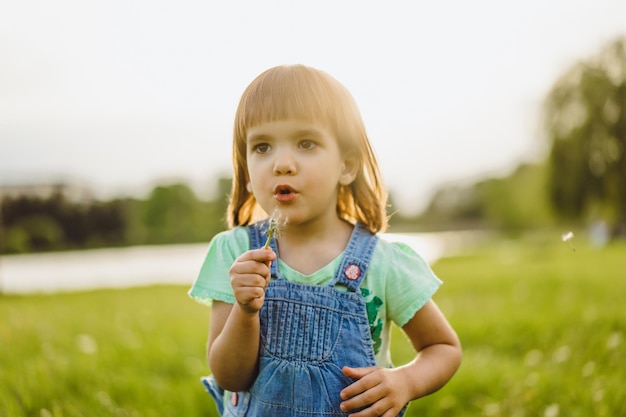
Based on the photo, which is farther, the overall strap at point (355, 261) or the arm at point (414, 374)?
the overall strap at point (355, 261)

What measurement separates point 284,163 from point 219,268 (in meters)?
0.44

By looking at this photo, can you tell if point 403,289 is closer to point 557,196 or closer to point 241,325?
point 241,325

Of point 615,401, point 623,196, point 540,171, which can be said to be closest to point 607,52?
point 623,196

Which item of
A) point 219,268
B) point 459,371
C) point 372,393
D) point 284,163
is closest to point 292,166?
point 284,163

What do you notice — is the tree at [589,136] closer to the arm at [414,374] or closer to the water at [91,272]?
the water at [91,272]

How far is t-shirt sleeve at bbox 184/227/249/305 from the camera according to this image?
1.93 meters

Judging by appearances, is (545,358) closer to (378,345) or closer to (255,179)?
(378,345)

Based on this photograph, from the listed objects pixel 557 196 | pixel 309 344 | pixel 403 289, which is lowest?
pixel 557 196

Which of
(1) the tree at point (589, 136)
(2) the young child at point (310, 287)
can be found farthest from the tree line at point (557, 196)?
(2) the young child at point (310, 287)

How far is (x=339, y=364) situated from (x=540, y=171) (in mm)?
18626

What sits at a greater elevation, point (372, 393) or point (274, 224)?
point (274, 224)

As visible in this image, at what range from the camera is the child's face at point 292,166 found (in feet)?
5.96

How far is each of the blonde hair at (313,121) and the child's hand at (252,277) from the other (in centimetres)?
44

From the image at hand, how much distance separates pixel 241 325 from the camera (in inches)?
68.4
